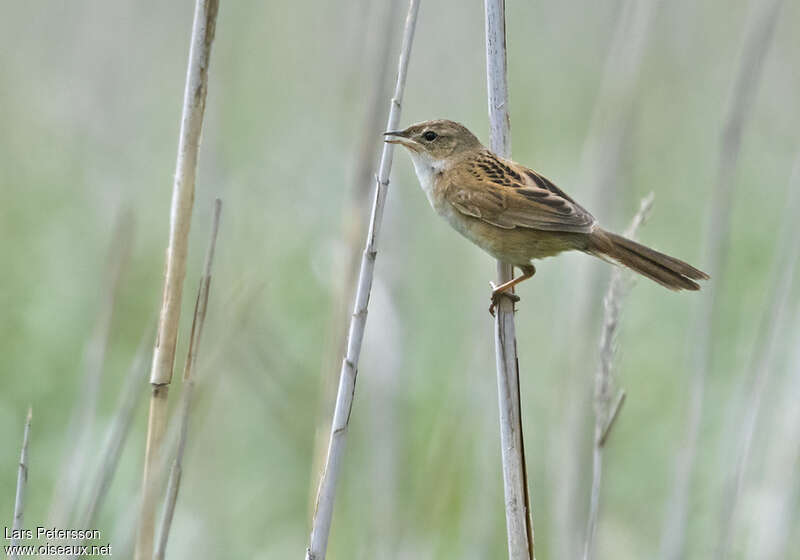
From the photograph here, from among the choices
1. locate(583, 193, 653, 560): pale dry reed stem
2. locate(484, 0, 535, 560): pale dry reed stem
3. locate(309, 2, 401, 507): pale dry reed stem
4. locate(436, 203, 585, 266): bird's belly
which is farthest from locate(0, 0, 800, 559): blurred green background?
locate(583, 193, 653, 560): pale dry reed stem

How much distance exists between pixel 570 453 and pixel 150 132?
12.8ft

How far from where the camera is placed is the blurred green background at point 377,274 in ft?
9.90

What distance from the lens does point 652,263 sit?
2453 millimetres

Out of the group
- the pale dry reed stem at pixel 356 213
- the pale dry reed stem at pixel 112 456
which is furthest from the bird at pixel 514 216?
the pale dry reed stem at pixel 112 456

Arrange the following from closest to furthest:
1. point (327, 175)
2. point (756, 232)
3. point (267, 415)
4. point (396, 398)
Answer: point (396, 398) < point (267, 415) < point (327, 175) < point (756, 232)

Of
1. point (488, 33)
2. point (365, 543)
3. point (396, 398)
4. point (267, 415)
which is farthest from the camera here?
point (267, 415)

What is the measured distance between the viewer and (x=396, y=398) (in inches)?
120

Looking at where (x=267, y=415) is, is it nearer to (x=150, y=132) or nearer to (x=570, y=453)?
(x=570, y=453)

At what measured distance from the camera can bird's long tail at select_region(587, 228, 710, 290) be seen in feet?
7.88

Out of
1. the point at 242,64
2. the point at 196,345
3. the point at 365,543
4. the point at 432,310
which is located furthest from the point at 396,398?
the point at 242,64

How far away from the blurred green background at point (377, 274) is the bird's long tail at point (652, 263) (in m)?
0.54

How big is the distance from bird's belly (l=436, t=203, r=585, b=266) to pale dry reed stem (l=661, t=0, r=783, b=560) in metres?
0.45

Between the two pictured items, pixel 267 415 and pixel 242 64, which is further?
pixel 242 64

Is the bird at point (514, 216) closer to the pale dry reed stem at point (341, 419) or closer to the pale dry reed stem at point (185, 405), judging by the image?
the pale dry reed stem at point (341, 419)
